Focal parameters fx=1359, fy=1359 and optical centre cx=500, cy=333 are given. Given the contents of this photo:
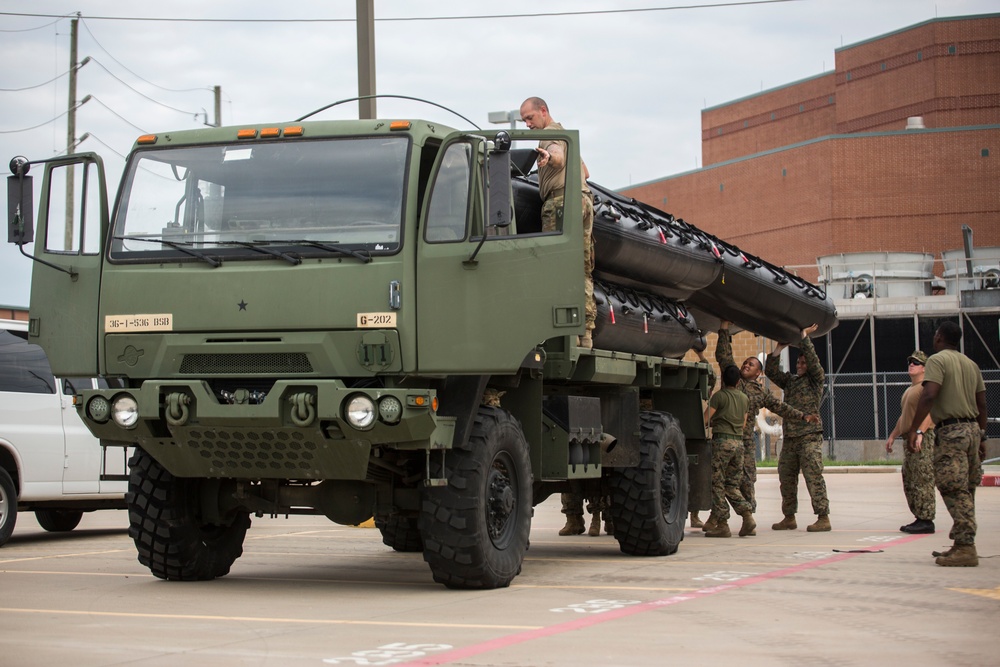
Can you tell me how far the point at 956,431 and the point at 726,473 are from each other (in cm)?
370

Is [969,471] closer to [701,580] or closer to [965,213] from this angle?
[701,580]

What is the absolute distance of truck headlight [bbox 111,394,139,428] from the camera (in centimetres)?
910

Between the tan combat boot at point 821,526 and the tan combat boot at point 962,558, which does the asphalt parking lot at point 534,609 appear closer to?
the tan combat boot at point 962,558

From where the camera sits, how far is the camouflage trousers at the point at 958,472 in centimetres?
1085

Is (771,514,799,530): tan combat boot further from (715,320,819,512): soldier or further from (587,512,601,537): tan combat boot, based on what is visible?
(587,512,601,537): tan combat boot

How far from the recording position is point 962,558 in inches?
424

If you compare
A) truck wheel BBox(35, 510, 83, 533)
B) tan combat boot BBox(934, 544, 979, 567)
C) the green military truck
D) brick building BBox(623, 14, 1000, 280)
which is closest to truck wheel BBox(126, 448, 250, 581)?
the green military truck

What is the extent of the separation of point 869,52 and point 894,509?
5549 centimetres

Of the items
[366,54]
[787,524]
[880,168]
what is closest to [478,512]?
[787,524]

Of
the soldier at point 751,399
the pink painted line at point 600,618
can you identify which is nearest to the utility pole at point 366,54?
the soldier at point 751,399

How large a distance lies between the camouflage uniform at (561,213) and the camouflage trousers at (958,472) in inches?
119

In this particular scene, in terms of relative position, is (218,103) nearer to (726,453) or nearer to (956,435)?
(726,453)

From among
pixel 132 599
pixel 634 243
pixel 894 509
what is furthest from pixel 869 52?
pixel 132 599

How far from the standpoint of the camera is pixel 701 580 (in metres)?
10.0
